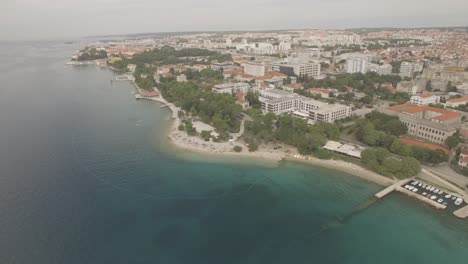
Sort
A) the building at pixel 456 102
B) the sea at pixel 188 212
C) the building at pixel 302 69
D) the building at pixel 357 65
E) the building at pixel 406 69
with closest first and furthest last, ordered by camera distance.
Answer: the sea at pixel 188 212 < the building at pixel 456 102 < the building at pixel 406 69 < the building at pixel 302 69 < the building at pixel 357 65

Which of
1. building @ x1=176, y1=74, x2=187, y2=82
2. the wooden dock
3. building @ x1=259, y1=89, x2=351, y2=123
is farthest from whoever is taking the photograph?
building @ x1=176, y1=74, x2=187, y2=82

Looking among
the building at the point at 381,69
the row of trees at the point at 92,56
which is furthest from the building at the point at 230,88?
the row of trees at the point at 92,56

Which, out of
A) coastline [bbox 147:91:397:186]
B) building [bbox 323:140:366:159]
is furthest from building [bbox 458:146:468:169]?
building [bbox 323:140:366:159]

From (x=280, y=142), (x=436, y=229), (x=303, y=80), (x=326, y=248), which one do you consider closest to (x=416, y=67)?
Result: (x=303, y=80)

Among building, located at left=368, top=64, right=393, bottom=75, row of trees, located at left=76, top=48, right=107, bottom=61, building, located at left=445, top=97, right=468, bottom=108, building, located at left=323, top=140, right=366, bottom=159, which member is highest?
row of trees, located at left=76, top=48, right=107, bottom=61

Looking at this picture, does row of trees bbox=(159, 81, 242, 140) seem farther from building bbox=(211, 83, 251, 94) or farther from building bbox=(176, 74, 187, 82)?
building bbox=(176, 74, 187, 82)

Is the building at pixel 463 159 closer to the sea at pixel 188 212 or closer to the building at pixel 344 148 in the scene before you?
the sea at pixel 188 212

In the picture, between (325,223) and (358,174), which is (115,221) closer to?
(325,223)
